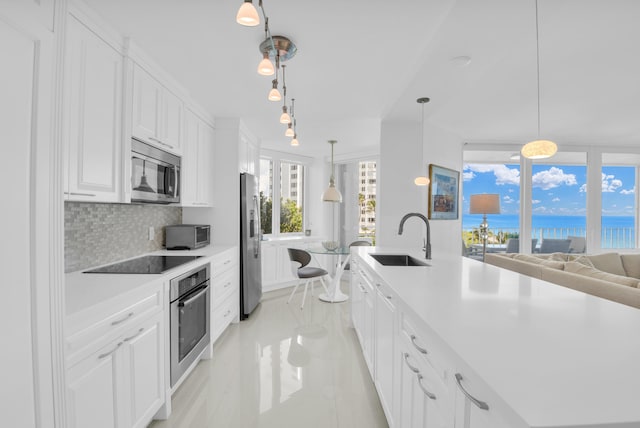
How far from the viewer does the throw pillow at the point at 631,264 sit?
3.69 metres

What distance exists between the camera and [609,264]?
367cm

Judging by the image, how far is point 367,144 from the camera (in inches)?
205

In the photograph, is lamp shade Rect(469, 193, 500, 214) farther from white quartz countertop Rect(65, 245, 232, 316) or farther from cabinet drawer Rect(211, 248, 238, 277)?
white quartz countertop Rect(65, 245, 232, 316)

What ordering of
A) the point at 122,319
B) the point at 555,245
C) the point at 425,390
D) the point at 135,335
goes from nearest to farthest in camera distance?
1. the point at 425,390
2. the point at 122,319
3. the point at 135,335
4. the point at 555,245

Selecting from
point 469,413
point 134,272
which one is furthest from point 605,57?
point 134,272

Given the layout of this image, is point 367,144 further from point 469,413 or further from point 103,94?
point 469,413

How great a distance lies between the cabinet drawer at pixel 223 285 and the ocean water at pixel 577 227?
4.70 m

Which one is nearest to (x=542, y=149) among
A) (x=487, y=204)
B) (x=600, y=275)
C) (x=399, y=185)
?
(x=600, y=275)

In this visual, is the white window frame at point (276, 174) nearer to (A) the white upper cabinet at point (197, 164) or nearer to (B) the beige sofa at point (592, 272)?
(A) the white upper cabinet at point (197, 164)

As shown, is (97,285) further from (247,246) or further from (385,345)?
(247,246)

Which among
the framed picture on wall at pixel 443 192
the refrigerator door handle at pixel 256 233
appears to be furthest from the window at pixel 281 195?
the framed picture on wall at pixel 443 192

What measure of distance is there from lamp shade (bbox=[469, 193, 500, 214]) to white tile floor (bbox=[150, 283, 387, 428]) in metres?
2.77

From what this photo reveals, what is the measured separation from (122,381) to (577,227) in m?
6.59

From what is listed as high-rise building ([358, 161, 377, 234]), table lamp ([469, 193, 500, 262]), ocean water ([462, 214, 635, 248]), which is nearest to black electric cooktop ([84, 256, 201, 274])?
high-rise building ([358, 161, 377, 234])
